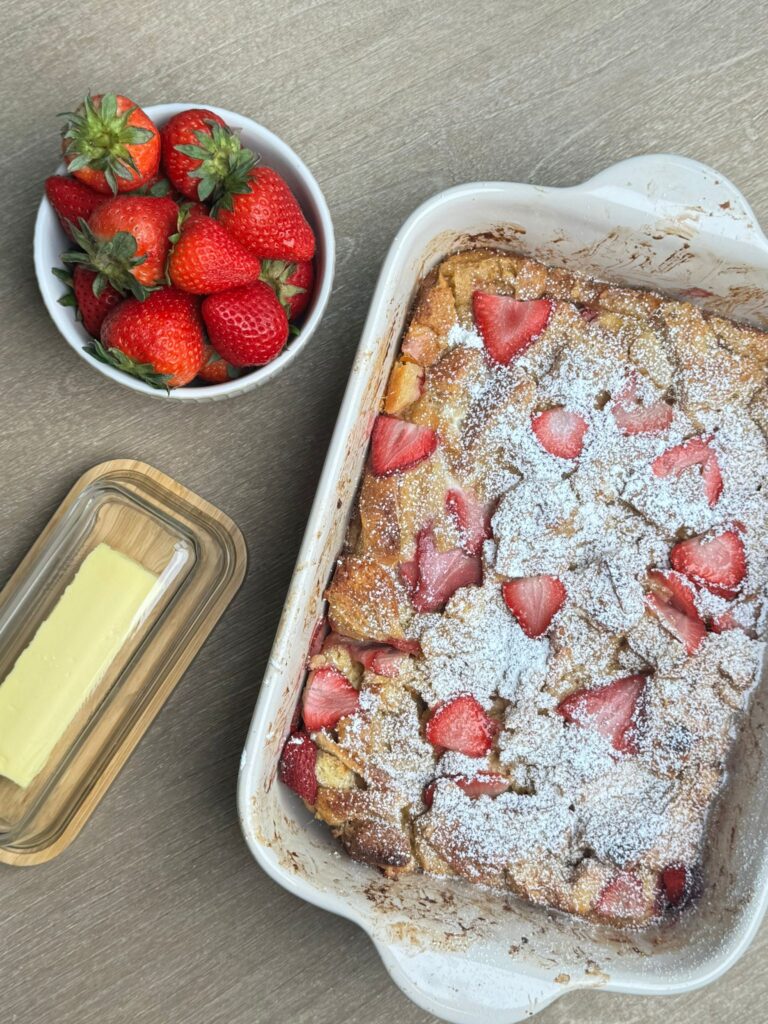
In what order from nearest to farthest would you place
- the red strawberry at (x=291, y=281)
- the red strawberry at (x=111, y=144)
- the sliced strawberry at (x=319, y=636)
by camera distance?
1. the red strawberry at (x=111, y=144)
2. the red strawberry at (x=291, y=281)
3. the sliced strawberry at (x=319, y=636)

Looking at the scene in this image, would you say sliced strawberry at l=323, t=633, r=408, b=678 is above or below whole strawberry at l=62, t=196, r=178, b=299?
below

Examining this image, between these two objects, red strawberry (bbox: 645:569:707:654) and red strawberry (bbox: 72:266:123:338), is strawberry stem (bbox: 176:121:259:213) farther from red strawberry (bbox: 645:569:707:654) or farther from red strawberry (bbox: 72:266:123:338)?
red strawberry (bbox: 645:569:707:654)

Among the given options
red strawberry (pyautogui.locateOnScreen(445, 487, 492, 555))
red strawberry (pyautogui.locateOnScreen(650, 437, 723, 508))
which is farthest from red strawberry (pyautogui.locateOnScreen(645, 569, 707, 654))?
red strawberry (pyautogui.locateOnScreen(445, 487, 492, 555))

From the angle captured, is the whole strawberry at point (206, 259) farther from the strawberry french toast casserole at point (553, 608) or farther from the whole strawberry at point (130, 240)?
the strawberry french toast casserole at point (553, 608)

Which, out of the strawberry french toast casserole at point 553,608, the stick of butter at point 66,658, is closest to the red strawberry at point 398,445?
the strawberry french toast casserole at point 553,608

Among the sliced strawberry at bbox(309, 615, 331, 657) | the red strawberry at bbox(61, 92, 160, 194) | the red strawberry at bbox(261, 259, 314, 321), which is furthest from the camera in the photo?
the sliced strawberry at bbox(309, 615, 331, 657)

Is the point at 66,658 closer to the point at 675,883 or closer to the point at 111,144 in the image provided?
the point at 111,144

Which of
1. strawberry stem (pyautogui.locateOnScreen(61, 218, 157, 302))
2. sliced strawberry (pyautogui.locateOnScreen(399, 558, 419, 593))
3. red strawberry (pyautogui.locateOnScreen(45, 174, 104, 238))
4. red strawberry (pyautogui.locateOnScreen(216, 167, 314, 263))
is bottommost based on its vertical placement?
sliced strawberry (pyautogui.locateOnScreen(399, 558, 419, 593))
